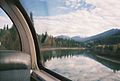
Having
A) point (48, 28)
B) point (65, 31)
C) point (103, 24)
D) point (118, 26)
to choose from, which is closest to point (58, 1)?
point (65, 31)

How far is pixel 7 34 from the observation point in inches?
188

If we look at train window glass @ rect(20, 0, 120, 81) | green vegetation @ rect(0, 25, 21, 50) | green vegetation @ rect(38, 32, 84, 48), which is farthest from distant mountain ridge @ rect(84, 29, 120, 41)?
green vegetation @ rect(0, 25, 21, 50)

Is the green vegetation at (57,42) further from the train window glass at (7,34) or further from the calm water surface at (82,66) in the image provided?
the train window glass at (7,34)

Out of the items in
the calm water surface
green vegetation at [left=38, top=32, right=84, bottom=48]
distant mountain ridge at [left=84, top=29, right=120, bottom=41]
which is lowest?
the calm water surface

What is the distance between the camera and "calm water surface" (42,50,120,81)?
205cm

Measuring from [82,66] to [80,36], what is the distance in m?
0.34

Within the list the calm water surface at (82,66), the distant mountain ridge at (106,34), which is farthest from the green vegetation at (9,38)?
the distant mountain ridge at (106,34)

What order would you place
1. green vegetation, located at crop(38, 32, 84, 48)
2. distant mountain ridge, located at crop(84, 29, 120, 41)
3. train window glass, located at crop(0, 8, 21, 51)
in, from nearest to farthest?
1. distant mountain ridge, located at crop(84, 29, 120, 41)
2. green vegetation, located at crop(38, 32, 84, 48)
3. train window glass, located at crop(0, 8, 21, 51)

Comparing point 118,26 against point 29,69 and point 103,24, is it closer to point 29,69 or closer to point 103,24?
point 103,24

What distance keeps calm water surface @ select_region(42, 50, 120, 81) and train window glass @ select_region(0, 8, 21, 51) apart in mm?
1090

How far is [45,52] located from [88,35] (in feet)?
6.46

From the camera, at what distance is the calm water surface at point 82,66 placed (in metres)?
2.05

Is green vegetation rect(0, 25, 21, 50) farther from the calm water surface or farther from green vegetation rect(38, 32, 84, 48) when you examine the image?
the calm water surface

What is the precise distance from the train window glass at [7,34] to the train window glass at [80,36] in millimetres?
556
